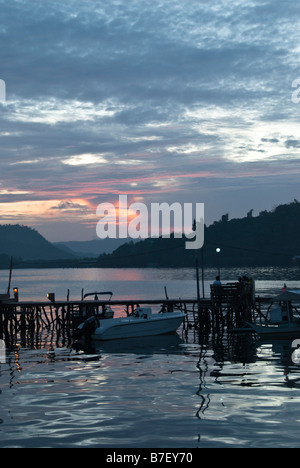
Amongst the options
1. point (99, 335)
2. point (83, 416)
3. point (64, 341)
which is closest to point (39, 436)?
point (83, 416)

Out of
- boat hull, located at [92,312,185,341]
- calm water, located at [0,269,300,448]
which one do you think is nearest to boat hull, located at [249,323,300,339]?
calm water, located at [0,269,300,448]

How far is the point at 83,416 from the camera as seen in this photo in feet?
72.6

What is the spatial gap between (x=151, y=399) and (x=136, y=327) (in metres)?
24.2

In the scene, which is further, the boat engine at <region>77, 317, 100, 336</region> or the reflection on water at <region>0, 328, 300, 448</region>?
the boat engine at <region>77, 317, 100, 336</region>

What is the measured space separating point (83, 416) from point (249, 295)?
3765 cm

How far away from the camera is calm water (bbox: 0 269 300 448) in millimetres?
19312

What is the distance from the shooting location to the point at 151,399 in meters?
25.2

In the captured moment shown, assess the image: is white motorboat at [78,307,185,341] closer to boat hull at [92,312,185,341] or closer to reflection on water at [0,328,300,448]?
boat hull at [92,312,185,341]

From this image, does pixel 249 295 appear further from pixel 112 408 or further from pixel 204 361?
pixel 112 408

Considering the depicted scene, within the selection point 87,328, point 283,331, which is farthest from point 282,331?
point 87,328

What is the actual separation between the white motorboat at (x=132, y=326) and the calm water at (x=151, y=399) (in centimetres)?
A: 589

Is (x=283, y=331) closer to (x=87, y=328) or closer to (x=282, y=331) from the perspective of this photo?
(x=282, y=331)

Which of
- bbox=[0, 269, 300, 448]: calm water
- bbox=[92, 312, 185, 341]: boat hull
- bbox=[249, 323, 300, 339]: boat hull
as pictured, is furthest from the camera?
bbox=[92, 312, 185, 341]: boat hull

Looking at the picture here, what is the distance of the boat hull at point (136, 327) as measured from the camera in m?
47.7
